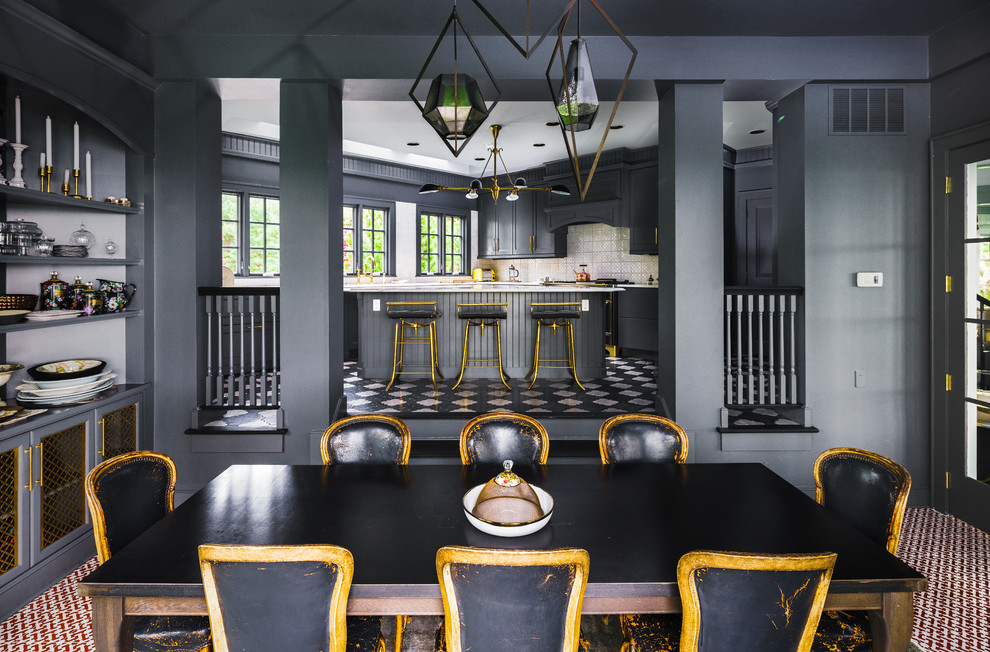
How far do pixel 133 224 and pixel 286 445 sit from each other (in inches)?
70.8

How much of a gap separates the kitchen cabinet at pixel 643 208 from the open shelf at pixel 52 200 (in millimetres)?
6073

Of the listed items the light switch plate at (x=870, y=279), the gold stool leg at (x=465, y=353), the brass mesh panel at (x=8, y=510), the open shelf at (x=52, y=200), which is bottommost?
the brass mesh panel at (x=8, y=510)

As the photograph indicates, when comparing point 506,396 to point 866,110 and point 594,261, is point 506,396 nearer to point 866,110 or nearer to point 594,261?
point 866,110

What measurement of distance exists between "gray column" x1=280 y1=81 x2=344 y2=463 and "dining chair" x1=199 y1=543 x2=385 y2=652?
101 inches

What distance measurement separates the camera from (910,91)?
3.78 metres

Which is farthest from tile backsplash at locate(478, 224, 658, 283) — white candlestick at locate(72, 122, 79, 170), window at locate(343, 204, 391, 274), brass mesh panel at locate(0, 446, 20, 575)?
brass mesh panel at locate(0, 446, 20, 575)

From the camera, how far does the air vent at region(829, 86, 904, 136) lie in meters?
3.79

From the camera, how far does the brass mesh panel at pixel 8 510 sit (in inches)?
97.8

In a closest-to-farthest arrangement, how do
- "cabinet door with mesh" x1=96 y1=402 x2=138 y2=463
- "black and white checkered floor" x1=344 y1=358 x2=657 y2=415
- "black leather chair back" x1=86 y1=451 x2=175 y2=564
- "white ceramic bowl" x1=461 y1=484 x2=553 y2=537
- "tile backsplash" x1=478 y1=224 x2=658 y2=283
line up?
"white ceramic bowl" x1=461 y1=484 x2=553 y2=537, "black leather chair back" x1=86 y1=451 x2=175 y2=564, "cabinet door with mesh" x1=96 y1=402 x2=138 y2=463, "black and white checkered floor" x1=344 y1=358 x2=657 y2=415, "tile backsplash" x1=478 y1=224 x2=658 y2=283

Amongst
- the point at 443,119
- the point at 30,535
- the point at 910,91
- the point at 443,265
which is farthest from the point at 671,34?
the point at 443,265

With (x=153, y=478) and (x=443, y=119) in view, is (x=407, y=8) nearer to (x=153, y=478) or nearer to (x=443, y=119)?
(x=443, y=119)

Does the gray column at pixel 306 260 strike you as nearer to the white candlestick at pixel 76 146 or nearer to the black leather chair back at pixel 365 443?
the white candlestick at pixel 76 146

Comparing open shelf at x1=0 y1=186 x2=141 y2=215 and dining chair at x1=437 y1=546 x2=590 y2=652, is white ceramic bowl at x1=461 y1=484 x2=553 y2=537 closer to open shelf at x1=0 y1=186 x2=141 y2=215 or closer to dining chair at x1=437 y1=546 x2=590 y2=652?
dining chair at x1=437 y1=546 x2=590 y2=652

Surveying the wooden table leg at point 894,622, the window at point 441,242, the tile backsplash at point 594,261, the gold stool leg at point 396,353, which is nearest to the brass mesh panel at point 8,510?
the gold stool leg at point 396,353
